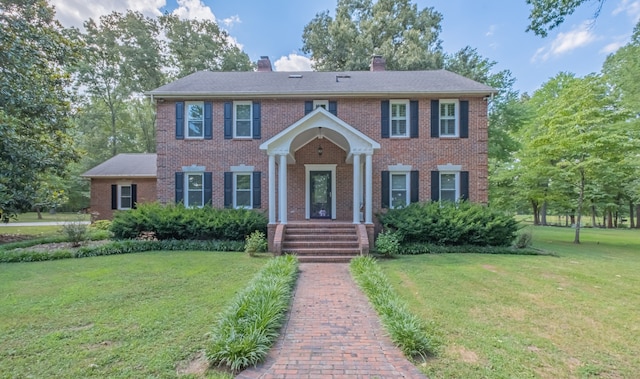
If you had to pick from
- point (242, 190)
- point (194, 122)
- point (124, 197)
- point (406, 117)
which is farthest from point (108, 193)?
point (406, 117)

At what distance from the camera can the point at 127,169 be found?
17984 mm

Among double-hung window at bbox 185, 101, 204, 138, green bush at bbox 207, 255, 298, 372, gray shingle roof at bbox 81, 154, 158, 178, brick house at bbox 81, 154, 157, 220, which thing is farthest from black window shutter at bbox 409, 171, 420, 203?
brick house at bbox 81, 154, 157, 220

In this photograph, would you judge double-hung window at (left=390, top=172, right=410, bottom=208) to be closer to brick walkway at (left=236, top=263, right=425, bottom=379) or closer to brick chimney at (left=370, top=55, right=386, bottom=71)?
brick chimney at (left=370, top=55, right=386, bottom=71)

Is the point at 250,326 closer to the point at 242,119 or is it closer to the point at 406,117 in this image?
the point at 242,119

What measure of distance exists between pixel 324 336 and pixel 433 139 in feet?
32.6

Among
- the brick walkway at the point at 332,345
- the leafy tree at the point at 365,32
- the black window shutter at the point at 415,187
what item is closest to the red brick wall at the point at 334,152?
the black window shutter at the point at 415,187

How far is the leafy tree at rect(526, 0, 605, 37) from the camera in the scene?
6.23m

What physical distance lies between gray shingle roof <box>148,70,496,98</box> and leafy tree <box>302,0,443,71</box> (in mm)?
9764

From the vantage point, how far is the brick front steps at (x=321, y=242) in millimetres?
8930

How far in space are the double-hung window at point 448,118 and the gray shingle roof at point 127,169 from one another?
15109 mm

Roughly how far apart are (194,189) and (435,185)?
9560mm

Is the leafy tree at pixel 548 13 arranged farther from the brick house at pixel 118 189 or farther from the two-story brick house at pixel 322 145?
the brick house at pixel 118 189

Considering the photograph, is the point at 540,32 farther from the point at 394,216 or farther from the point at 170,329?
the point at 170,329

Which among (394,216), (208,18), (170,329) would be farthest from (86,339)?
(208,18)
